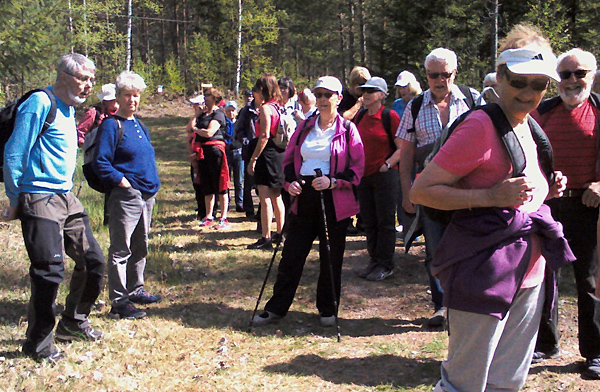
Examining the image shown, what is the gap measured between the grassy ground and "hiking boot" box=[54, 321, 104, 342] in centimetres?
8

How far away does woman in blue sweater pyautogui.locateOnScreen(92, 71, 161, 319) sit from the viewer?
4.91 m

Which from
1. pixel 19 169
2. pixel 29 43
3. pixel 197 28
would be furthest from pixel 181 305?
pixel 197 28

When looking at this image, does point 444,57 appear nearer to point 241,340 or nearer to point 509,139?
point 509,139

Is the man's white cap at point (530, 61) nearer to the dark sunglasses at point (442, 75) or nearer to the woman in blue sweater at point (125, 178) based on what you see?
the dark sunglasses at point (442, 75)

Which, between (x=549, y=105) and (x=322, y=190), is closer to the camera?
(x=549, y=105)

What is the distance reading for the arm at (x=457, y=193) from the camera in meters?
2.39

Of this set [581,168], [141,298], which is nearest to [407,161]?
[581,168]

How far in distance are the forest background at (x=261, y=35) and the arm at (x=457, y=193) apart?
11.0m

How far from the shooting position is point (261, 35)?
113ft

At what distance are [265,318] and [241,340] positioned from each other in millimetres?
390

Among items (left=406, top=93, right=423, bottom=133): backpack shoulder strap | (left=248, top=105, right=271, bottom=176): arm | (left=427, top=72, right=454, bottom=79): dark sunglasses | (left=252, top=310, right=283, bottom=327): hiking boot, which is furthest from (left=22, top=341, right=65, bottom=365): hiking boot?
(left=248, top=105, right=271, bottom=176): arm

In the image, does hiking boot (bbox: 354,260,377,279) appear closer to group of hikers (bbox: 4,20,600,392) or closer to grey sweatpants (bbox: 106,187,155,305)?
group of hikers (bbox: 4,20,600,392)

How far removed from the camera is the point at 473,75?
17.5 metres

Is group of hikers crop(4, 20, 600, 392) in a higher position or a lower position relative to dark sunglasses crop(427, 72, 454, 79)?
lower
